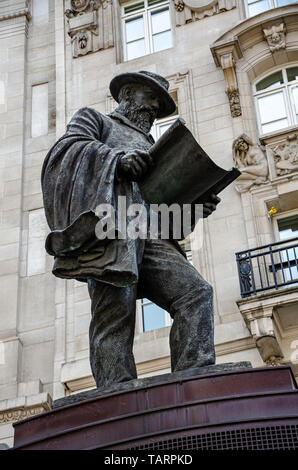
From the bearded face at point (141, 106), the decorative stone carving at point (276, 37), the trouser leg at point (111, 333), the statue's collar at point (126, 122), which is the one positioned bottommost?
the trouser leg at point (111, 333)

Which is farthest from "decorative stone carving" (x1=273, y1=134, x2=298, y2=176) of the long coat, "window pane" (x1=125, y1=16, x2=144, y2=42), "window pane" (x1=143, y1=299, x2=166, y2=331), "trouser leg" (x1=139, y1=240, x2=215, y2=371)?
"trouser leg" (x1=139, y1=240, x2=215, y2=371)

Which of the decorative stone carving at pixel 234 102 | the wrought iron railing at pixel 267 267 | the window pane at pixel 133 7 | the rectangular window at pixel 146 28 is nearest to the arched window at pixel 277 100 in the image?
the decorative stone carving at pixel 234 102

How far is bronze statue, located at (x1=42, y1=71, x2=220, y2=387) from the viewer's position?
5.85 m

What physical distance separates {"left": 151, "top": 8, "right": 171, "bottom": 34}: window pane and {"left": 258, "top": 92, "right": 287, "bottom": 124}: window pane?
327 centimetres

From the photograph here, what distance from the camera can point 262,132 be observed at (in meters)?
17.2

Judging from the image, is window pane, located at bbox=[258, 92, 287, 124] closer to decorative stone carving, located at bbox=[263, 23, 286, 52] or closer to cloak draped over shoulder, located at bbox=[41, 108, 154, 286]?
decorative stone carving, located at bbox=[263, 23, 286, 52]

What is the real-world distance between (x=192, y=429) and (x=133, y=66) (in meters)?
15.1

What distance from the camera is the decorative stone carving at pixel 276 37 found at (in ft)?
58.0

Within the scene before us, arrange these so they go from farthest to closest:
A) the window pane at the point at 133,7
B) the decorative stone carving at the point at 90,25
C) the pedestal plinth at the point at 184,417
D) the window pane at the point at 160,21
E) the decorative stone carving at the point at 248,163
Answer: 1. the window pane at the point at 133,7
2. the decorative stone carving at the point at 90,25
3. the window pane at the point at 160,21
4. the decorative stone carving at the point at 248,163
5. the pedestal plinth at the point at 184,417

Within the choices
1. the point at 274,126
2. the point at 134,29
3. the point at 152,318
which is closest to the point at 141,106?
the point at 152,318

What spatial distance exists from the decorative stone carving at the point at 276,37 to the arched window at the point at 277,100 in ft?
1.78

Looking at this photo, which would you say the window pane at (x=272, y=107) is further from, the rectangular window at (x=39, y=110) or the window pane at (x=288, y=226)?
the rectangular window at (x=39, y=110)

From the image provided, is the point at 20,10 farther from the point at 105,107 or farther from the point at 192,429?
the point at 192,429

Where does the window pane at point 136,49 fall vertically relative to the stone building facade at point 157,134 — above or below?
above
